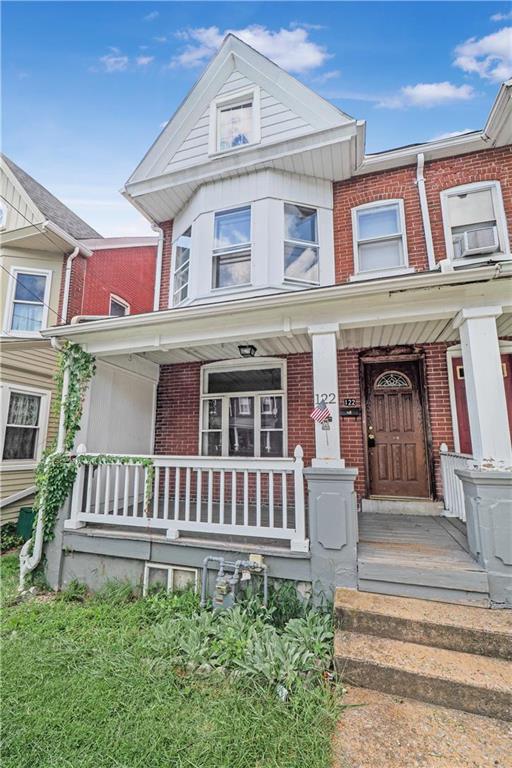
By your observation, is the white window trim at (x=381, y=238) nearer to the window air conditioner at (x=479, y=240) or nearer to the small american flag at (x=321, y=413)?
the window air conditioner at (x=479, y=240)

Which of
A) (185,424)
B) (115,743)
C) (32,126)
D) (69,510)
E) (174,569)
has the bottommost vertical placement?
(115,743)

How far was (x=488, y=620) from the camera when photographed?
115 inches

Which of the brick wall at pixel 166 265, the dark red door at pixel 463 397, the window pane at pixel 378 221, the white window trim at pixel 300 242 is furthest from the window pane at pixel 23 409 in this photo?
the dark red door at pixel 463 397

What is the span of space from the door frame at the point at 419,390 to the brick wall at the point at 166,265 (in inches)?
167

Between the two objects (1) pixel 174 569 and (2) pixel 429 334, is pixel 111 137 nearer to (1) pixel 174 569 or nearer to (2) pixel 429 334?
(2) pixel 429 334

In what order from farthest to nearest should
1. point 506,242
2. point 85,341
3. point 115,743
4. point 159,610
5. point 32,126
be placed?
1. point 32,126
2. point 506,242
3. point 85,341
4. point 159,610
5. point 115,743

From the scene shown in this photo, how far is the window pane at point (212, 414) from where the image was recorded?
6.65 metres

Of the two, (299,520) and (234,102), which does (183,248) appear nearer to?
(234,102)

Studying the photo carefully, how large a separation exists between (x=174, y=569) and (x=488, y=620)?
3.29 metres

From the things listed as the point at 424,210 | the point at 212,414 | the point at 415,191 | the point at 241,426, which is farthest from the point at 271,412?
the point at 415,191

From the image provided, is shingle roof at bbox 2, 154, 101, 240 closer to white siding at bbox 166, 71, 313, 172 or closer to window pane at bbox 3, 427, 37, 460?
white siding at bbox 166, 71, 313, 172

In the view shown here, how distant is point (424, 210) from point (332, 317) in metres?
3.52

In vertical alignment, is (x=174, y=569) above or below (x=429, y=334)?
below

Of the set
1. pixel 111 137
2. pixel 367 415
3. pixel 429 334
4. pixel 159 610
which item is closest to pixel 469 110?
Result: pixel 429 334
